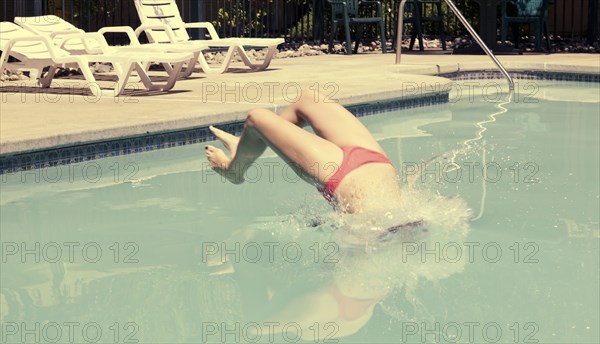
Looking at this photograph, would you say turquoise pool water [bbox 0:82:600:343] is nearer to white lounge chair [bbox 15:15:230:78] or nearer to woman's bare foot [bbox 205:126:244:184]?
woman's bare foot [bbox 205:126:244:184]

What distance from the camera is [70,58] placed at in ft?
31.9

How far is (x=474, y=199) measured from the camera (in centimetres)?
641

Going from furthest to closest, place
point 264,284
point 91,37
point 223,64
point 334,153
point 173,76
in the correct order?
point 223,64, point 91,37, point 173,76, point 334,153, point 264,284

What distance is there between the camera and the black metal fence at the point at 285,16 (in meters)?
15.3

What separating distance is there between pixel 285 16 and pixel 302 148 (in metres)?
12.0

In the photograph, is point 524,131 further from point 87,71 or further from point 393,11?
point 393,11

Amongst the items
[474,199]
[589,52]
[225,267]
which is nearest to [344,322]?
[225,267]

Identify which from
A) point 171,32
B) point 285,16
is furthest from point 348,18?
Result: point 171,32

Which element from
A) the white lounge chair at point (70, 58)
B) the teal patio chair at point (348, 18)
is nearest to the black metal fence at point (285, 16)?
the teal patio chair at point (348, 18)

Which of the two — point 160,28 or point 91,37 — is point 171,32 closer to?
point 160,28

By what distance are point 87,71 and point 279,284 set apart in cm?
536

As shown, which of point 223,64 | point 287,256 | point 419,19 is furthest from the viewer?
point 419,19

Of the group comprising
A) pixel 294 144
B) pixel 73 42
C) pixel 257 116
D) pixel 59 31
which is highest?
pixel 59 31

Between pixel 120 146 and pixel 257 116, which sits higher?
pixel 257 116
